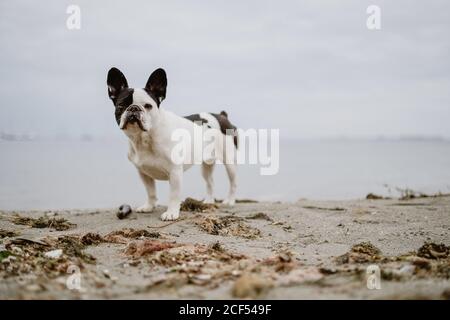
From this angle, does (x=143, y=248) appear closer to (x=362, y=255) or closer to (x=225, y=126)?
(x=362, y=255)

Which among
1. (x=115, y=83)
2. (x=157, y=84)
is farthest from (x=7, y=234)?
(x=157, y=84)

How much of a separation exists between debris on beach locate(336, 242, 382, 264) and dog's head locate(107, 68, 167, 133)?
3.10 m

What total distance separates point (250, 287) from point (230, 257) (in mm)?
1050

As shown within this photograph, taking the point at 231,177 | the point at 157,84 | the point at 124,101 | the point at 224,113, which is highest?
the point at 157,84

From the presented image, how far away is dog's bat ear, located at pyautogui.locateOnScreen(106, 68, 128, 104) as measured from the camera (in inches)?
247

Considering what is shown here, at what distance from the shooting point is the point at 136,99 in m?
6.10

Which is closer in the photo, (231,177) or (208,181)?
(231,177)

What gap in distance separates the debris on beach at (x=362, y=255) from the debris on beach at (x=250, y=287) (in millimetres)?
1122

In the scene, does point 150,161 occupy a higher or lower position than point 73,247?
higher

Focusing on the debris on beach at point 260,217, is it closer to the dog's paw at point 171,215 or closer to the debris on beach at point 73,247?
the dog's paw at point 171,215

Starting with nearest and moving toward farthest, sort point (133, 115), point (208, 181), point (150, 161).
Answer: point (133, 115)
point (150, 161)
point (208, 181)

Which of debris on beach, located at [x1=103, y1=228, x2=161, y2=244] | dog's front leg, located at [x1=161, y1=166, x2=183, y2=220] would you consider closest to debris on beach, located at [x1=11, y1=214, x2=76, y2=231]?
debris on beach, located at [x1=103, y1=228, x2=161, y2=244]

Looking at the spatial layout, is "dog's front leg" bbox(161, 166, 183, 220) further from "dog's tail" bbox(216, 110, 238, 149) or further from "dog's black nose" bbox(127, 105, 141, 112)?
"dog's tail" bbox(216, 110, 238, 149)
